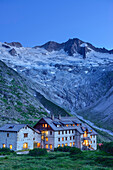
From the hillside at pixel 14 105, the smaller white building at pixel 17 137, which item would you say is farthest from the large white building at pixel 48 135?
the hillside at pixel 14 105

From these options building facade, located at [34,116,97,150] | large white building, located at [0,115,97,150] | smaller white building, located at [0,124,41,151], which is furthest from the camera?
building facade, located at [34,116,97,150]

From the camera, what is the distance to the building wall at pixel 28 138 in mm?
52688

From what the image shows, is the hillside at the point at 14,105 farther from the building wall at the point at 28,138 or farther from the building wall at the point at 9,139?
the building wall at the point at 28,138

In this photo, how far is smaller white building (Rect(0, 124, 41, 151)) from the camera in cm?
5244

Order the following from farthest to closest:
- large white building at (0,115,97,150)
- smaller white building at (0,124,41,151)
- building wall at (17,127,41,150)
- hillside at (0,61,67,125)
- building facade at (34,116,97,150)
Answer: hillside at (0,61,67,125) < building facade at (34,116,97,150) < large white building at (0,115,97,150) < building wall at (17,127,41,150) < smaller white building at (0,124,41,151)

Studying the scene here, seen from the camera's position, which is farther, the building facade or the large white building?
the building facade

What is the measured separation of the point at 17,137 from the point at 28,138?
11.9 feet

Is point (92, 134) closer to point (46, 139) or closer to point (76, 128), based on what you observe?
point (76, 128)

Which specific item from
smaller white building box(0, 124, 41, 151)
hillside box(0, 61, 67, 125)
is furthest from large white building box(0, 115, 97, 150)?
hillside box(0, 61, 67, 125)

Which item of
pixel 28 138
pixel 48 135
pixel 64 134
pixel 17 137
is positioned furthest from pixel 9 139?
pixel 64 134

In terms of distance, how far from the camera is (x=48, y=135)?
58.6 metres

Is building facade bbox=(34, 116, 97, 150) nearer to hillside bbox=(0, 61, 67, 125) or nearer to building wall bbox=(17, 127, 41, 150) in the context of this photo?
building wall bbox=(17, 127, 41, 150)

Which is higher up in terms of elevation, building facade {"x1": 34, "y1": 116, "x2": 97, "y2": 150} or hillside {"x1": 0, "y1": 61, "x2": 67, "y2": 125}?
hillside {"x1": 0, "y1": 61, "x2": 67, "y2": 125}

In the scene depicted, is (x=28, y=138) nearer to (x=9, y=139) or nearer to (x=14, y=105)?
(x=9, y=139)
